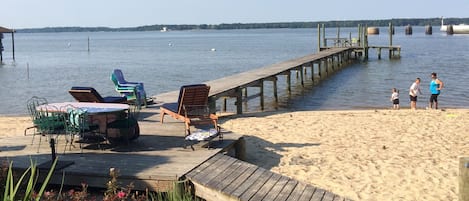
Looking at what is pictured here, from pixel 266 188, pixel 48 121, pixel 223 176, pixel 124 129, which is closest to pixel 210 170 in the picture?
pixel 223 176

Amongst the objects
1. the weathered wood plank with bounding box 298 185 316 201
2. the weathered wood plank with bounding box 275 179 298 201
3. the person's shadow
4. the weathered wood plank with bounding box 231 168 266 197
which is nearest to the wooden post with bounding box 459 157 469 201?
the weathered wood plank with bounding box 298 185 316 201

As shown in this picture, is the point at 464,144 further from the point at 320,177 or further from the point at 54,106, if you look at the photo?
the point at 54,106

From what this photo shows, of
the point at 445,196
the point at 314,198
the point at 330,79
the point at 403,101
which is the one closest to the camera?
the point at 314,198

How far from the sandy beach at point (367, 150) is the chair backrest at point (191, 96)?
Answer: 119 cm

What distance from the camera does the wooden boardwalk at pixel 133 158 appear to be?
237 inches

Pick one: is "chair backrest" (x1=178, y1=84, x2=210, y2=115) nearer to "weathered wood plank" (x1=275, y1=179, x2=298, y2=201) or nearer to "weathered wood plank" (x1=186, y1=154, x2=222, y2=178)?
"weathered wood plank" (x1=186, y1=154, x2=222, y2=178)

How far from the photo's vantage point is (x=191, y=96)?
29.4ft

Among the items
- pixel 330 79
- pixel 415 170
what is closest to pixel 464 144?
pixel 415 170

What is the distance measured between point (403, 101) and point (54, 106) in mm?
14865

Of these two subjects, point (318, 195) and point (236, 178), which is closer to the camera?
point (318, 195)

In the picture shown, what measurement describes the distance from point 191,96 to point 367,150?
3143mm

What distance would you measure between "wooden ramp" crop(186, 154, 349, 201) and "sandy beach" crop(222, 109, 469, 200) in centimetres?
111

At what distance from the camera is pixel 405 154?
29.6ft

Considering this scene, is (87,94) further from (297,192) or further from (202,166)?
(297,192)
